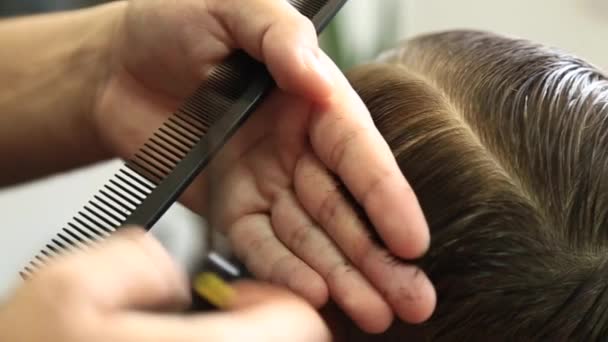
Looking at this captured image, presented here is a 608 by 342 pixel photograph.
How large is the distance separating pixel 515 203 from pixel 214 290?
309 millimetres

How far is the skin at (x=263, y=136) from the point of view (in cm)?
74

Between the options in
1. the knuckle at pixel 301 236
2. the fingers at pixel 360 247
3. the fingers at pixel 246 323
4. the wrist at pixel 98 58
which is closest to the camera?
the fingers at pixel 246 323

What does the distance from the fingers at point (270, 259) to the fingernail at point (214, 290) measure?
14 cm

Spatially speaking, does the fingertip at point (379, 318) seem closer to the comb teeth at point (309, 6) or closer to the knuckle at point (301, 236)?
the knuckle at point (301, 236)

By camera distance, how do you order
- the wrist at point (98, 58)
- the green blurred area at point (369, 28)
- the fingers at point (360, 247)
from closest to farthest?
the fingers at point (360, 247) → the wrist at point (98, 58) → the green blurred area at point (369, 28)

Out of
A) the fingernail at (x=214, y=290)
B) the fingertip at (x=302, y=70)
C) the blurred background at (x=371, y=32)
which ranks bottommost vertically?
the blurred background at (x=371, y=32)

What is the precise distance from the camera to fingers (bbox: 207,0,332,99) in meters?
0.79

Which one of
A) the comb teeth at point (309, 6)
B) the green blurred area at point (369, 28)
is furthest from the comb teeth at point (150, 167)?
the green blurred area at point (369, 28)

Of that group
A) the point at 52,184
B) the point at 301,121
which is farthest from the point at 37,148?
the point at 52,184

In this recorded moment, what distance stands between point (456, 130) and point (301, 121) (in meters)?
0.20

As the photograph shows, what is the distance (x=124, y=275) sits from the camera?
0.52 meters

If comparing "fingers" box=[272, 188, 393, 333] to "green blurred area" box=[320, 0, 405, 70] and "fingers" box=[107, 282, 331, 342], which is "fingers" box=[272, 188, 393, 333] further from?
"green blurred area" box=[320, 0, 405, 70]

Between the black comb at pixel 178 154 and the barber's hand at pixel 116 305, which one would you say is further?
the black comb at pixel 178 154

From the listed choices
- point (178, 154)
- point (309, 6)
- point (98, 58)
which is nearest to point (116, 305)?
point (178, 154)
